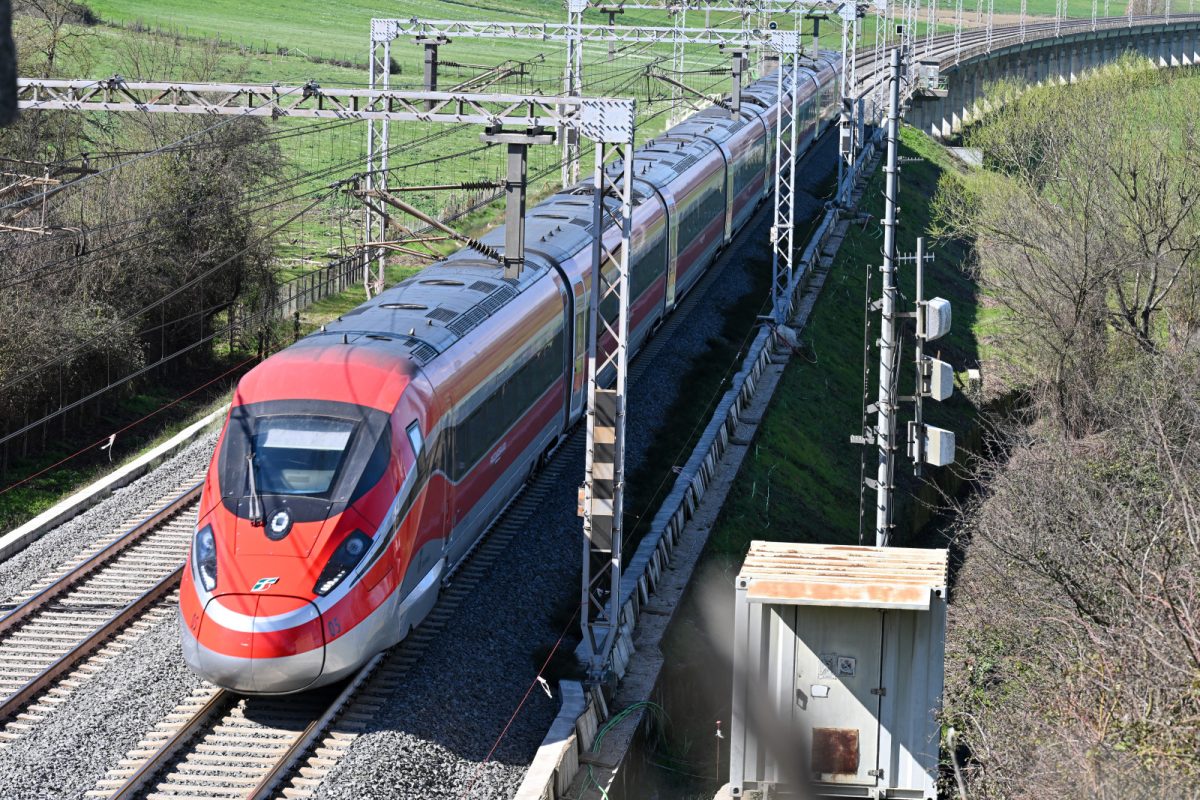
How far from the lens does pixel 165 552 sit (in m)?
20.7

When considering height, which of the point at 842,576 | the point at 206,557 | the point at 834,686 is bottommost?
the point at 834,686

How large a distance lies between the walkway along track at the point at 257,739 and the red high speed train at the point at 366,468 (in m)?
0.66

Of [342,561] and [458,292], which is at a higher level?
[458,292]

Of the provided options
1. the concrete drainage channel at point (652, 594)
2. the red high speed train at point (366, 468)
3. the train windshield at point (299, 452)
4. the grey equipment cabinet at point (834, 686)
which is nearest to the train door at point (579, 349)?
the red high speed train at point (366, 468)

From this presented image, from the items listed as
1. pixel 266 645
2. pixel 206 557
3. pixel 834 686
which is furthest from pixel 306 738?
pixel 834 686

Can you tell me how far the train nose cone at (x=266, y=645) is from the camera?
14773 mm

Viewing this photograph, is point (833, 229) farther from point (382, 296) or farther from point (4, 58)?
point (4, 58)

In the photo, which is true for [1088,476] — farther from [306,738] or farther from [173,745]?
[173,745]

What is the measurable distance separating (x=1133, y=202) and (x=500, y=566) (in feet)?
80.9

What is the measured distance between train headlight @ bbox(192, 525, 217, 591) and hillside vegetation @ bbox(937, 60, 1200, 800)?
758 cm

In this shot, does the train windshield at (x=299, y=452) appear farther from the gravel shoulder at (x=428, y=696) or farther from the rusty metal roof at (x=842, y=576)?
the rusty metal roof at (x=842, y=576)

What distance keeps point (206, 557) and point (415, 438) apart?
8.12ft

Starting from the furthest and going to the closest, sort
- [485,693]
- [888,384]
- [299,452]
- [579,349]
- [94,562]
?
1. [579,349]
2. [94,562]
3. [888,384]
4. [485,693]
5. [299,452]

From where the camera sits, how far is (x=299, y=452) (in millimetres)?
15797
